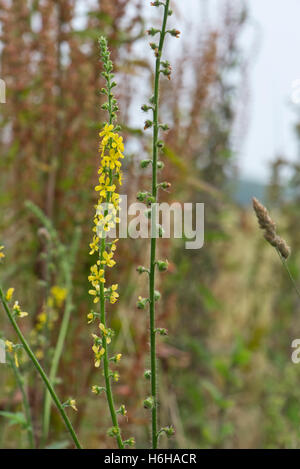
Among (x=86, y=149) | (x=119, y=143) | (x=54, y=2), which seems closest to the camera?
(x=119, y=143)

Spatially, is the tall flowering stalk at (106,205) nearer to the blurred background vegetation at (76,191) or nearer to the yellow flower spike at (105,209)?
the yellow flower spike at (105,209)

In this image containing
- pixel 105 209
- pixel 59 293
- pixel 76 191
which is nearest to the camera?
pixel 105 209

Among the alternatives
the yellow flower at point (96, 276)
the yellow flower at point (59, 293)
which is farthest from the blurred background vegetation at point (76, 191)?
the yellow flower at point (96, 276)

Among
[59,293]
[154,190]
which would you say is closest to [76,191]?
[59,293]

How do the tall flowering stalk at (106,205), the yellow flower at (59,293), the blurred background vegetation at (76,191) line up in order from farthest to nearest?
1. the blurred background vegetation at (76,191)
2. the yellow flower at (59,293)
3. the tall flowering stalk at (106,205)

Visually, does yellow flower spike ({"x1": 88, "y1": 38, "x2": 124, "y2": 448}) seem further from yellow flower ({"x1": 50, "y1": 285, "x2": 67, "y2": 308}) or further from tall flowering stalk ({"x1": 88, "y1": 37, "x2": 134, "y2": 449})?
yellow flower ({"x1": 50, "y1": 285, "x2": 67, "y2": 308})

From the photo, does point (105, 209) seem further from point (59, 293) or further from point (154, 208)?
point (59, 293)

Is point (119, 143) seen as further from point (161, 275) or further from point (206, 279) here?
point (206, 279)

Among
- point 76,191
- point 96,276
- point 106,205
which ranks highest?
point 76,191

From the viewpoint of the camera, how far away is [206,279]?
9.68 feet

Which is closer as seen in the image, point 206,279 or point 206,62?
point 206,62

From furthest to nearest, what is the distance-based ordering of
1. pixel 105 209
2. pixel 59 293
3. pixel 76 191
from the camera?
1. pixel 76 191
2. pixel 59 293
3. pixel 105 209

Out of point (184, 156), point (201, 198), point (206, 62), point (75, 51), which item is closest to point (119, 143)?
point (75, 51)
